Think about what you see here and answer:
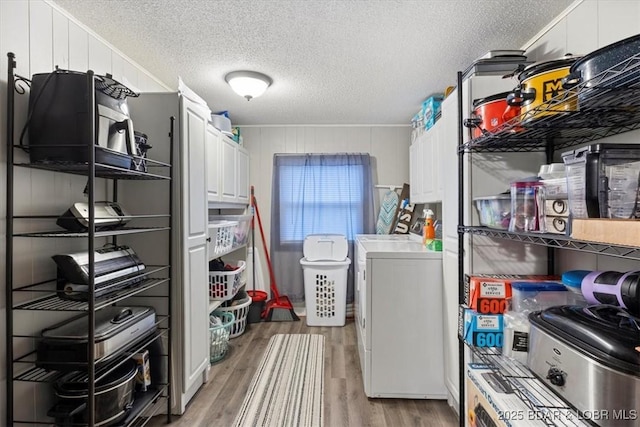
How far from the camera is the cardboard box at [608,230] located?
0.69 m

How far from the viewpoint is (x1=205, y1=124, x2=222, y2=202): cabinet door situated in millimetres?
2455

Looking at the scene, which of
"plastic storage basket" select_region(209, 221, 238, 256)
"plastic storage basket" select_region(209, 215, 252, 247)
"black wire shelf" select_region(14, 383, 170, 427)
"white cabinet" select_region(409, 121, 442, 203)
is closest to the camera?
"black wire shelf" select_region(14, 383, 170, 427)

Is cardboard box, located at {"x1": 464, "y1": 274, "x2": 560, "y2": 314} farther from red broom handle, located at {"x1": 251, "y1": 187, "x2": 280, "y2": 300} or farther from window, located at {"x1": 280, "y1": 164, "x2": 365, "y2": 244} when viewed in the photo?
red broom handle, located at {"x1": 251, "y1": 187, "x2": 280, "y2": 300}

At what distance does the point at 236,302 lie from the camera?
298 cm

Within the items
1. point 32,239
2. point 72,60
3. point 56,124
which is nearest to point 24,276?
point 32,239

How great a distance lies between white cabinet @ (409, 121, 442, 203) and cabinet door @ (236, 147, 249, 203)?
1766 millimetres

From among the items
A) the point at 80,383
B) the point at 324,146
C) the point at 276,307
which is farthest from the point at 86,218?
the point at 324,146

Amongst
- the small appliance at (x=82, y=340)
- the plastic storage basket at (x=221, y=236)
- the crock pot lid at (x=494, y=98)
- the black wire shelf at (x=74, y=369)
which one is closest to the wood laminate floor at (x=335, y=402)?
the black wire shelf at (x=74, y=369)

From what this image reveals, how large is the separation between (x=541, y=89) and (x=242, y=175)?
2780 millimetres

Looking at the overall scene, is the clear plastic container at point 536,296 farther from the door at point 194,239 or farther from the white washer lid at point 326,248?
the white washer lid at point 326,248

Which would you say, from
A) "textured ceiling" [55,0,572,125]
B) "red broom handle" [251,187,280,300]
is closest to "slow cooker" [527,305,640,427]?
"textured ceiling" [55,0,572,125]

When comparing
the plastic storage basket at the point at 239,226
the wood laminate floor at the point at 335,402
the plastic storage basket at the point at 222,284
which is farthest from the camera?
the plastic storage basket at the point at 239,226

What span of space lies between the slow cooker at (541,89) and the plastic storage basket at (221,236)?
2.08 metres

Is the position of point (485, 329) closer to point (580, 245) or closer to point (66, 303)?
point (580, 245)
